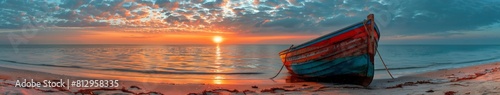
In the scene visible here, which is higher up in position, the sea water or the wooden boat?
the wooden boat

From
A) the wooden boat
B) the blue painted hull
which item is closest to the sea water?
the blue painted hull

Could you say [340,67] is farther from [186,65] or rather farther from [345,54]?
[186,65]

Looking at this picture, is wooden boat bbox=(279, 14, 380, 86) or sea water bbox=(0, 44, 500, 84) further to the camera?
sea water bbox=(0, 44, 500, 84)

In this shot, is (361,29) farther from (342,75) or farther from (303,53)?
(303,53)

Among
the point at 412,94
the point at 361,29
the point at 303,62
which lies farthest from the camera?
the point at 303,62

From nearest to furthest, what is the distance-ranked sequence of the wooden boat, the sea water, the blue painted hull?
the wooden boat
the blue painted hull
the sea water

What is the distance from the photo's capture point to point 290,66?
13125 mm

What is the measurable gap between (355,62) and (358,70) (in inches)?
13.0

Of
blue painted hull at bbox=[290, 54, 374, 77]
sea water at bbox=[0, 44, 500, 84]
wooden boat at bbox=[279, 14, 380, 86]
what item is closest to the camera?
wooden boat at bbox=[279, 14, 380, 86]

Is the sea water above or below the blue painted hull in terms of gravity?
below

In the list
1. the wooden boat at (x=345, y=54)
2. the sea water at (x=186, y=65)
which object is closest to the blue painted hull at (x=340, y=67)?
the wooden boat at (x=345, y=54)

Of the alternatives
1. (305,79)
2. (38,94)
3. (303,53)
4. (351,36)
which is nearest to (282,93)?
(351,36)

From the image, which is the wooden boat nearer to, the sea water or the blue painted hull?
the blue painted hull

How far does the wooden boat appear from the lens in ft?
29.9
